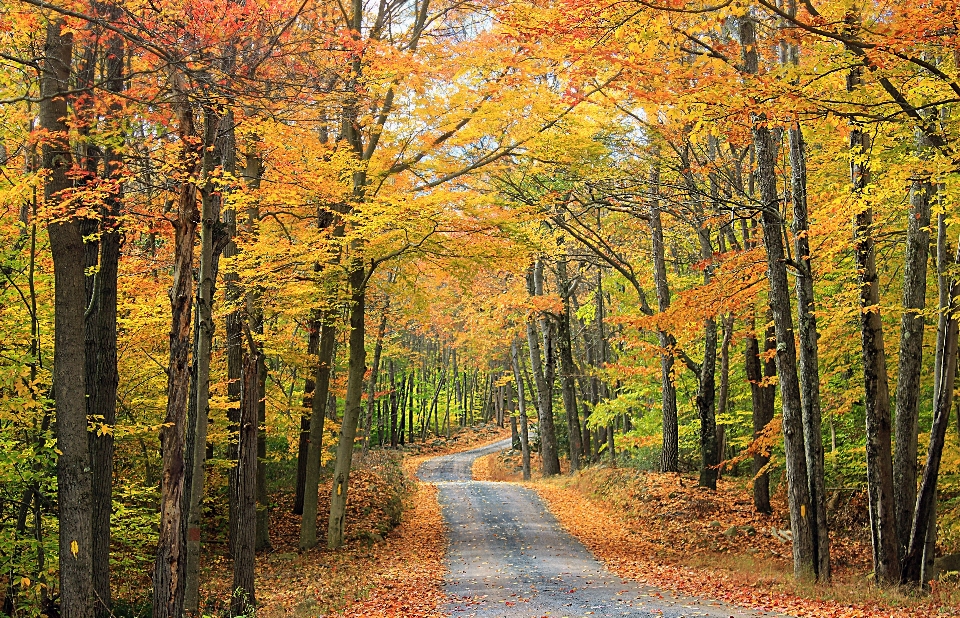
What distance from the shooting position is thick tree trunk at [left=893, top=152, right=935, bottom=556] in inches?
414

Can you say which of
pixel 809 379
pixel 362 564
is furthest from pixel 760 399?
pixel 362 564

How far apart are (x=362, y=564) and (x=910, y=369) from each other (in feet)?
33.1

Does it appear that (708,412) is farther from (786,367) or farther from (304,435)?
(304,435)

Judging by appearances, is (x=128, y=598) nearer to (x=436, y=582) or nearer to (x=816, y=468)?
(x=436, y=582)

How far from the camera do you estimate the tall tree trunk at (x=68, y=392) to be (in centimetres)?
838

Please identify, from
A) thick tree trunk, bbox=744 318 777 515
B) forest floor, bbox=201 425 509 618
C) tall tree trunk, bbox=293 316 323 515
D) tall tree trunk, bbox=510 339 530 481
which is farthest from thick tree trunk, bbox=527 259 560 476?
tall tree trunk, bbox=293 316 323 515

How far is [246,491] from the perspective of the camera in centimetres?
994

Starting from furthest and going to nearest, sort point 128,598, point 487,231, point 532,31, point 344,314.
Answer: point 344,314 < point 487,231 < point 128,598 < point 532,31

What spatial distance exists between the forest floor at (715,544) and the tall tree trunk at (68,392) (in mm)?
7834

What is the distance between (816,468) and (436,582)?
6137 mm

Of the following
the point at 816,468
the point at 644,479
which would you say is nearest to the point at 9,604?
the point at 816,468

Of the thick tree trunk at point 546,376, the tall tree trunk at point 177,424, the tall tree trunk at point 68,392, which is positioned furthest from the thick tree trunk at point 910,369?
the thick tree trunk at point 546,376

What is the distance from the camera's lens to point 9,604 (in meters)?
10.8

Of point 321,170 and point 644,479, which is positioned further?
point 644,479
